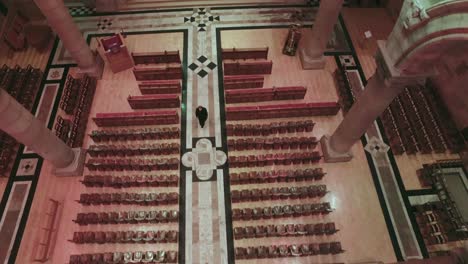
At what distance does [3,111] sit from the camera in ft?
22.4

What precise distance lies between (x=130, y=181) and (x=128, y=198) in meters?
0.50

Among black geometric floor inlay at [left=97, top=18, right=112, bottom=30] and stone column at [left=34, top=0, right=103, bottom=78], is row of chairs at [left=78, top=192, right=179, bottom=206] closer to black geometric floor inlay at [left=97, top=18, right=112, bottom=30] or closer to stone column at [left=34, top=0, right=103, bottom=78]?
stone column at [left=34, top=0, right=103, bottom=78]

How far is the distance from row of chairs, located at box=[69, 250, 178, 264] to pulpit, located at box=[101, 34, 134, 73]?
628cm

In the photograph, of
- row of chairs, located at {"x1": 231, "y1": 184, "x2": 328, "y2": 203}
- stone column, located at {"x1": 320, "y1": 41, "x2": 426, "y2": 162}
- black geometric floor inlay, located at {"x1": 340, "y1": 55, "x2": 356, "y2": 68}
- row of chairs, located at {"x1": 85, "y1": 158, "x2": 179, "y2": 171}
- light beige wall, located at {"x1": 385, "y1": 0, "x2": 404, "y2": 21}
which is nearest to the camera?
stone column, located at {"x1": 320, "y1": 41, "x2": 426, "y2": 162}

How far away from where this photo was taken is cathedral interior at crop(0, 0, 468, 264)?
28.8 ft

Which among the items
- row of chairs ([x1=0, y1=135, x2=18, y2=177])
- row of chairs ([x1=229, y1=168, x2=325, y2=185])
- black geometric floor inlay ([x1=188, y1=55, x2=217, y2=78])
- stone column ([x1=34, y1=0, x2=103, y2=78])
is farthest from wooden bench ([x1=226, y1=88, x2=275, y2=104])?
row of chairs ([x1=0, y1=135, x2=18, y2=177])

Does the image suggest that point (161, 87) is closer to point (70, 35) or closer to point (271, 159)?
point (70, 35)

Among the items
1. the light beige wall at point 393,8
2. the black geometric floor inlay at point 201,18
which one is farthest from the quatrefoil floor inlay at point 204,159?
the light beige wall at point 393,8

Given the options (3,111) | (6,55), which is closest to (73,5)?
(6,55)

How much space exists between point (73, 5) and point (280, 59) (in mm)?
8729

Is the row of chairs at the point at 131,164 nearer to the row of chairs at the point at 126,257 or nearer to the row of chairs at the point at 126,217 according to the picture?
the row of chairs at the point at 126,217

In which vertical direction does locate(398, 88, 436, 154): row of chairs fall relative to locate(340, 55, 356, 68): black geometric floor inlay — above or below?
below

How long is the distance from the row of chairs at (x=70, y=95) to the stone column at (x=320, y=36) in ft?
25.5

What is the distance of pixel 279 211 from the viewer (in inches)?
359
